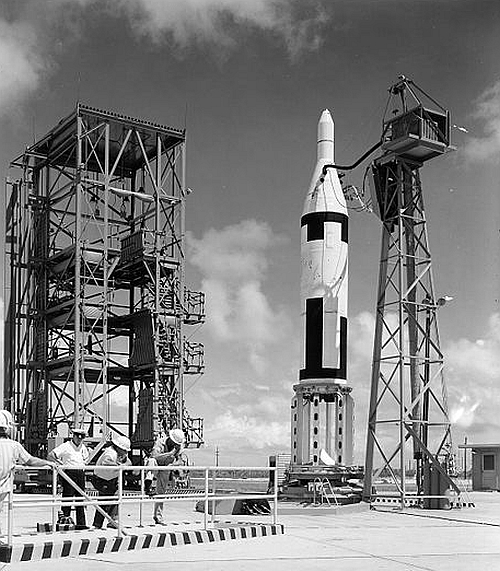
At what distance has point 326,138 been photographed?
32500 millimetres

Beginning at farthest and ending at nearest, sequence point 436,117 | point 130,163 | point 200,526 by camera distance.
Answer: point 130,163
point 436,117
point 200,526

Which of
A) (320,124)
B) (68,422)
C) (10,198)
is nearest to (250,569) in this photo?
(320,124)

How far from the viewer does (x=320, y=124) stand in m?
32.8

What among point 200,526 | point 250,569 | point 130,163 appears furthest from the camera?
point 130,163

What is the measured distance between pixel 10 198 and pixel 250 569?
3645 cm

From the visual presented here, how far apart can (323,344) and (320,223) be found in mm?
4008

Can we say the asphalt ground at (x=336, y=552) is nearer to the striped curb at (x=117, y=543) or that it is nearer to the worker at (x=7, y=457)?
the striped curb at (x=117, y=543)

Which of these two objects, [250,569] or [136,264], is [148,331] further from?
[250,569]

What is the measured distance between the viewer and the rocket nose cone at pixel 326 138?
32469 millimetres

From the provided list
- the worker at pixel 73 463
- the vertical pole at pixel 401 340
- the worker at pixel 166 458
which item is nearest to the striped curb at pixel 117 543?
the worker at pixel 73 463

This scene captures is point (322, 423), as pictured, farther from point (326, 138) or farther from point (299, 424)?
point (326, 138)

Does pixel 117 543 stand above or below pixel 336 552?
above

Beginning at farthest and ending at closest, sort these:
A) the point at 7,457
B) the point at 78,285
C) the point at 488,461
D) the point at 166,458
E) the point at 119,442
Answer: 1. the point at 488,461
2. the point at 78,285
3. the point at 166,458
4. the point at 119,442
5. the point at 7,457

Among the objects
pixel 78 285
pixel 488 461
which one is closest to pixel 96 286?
pixel 78 285
